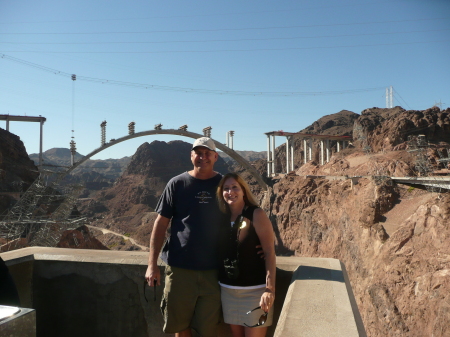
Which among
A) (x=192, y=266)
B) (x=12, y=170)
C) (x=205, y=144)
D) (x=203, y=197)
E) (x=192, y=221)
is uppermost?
(x=12, y=170)

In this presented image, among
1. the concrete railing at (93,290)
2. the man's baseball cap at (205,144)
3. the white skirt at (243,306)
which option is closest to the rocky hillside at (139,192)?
the concrete railing at (93,290)

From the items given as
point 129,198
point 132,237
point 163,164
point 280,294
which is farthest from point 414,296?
point 163,164

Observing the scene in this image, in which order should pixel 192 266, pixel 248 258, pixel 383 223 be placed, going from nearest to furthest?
pixel 248 258, pixel 192 266, pixel 383 223

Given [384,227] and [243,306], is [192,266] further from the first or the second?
[384,227]

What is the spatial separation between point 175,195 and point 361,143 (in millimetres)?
36420

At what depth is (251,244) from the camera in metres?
2.14

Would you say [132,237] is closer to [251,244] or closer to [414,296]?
[414,296]

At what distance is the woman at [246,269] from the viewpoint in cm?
211

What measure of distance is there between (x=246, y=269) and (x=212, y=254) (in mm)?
256

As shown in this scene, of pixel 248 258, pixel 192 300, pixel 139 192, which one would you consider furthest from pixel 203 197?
pixel 139 192

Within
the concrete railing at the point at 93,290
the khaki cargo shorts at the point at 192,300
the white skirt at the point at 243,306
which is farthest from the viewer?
the concrete railing at the point at 93,290

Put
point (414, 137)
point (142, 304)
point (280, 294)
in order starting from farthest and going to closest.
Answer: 1. point (414, 137)
2. point (142, 304)
3. point (280, 294)

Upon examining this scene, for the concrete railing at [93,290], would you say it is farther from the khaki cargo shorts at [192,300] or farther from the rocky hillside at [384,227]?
the rocky hillside at [384,227]

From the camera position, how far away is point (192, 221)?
2.31m
